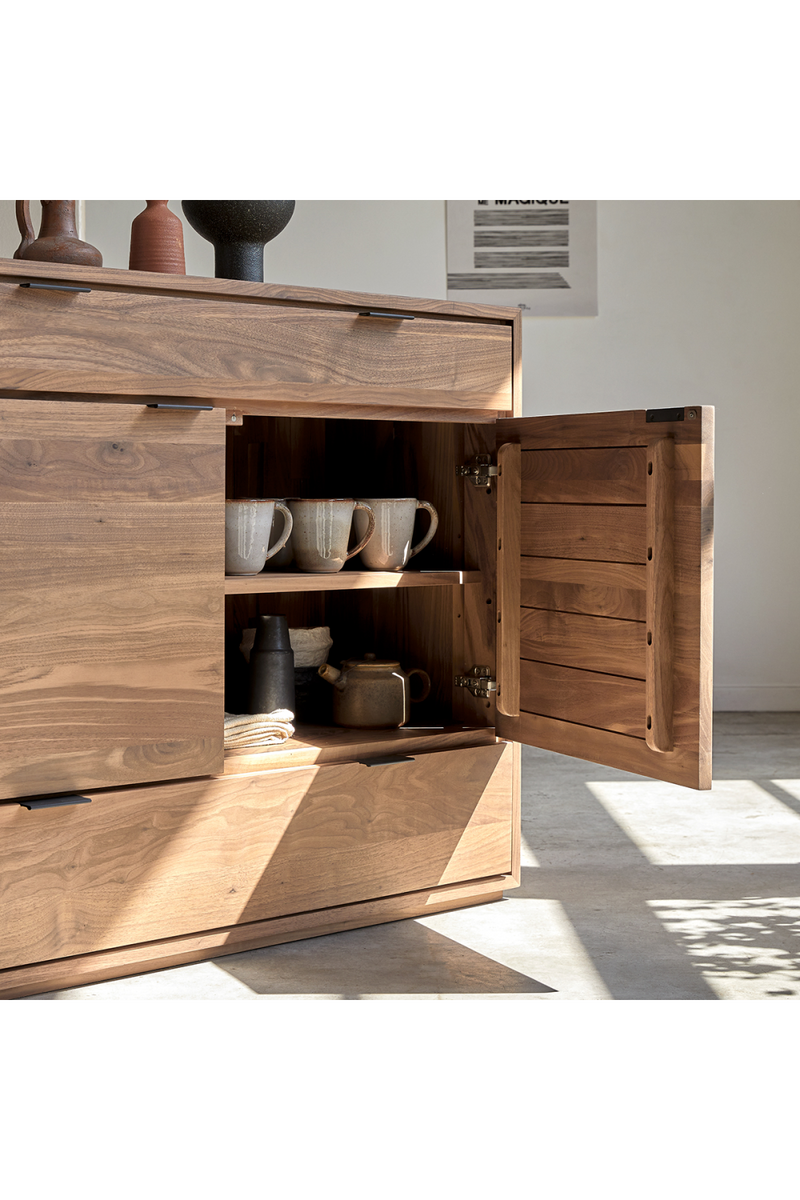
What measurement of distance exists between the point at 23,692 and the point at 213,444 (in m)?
0.47

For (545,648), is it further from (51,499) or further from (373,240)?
(373,240)

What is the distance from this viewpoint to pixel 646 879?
2.38 meters

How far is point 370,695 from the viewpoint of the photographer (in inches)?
86.8

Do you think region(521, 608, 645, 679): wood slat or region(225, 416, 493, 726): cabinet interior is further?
region(225, 416, 493, 726): cabinet interior

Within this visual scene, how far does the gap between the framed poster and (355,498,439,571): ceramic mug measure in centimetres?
251

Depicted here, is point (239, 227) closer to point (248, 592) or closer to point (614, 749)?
point (248, 592)

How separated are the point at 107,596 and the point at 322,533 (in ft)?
1.60

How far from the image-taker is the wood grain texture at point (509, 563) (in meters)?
2.02

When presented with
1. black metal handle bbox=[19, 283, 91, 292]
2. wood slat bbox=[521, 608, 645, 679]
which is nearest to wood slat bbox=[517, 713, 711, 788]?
wood slat bbox=[521, 608, 645, 679]

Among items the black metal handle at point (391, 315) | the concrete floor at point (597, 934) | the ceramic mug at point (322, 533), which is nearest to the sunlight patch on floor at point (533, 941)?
the concrete floor at point (597, 934)

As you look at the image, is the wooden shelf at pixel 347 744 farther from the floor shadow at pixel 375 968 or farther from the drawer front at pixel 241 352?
the drawer front at pixel 241 352

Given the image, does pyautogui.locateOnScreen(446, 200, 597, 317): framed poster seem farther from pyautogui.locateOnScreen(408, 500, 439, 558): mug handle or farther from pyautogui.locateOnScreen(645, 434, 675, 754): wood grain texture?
pyautogui.locateOnScreen(645, 434, 675, 754): wood grain texture

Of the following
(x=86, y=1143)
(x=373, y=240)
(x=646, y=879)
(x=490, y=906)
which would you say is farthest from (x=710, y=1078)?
(x=373, y=240)

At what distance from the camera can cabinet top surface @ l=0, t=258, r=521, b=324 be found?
159 cm
